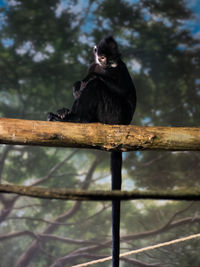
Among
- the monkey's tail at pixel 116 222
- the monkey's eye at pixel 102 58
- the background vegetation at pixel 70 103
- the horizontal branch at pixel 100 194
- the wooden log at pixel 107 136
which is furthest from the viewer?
the background vegetation at pixel 70 103

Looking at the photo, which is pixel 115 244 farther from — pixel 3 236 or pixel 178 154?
pixel 3 236

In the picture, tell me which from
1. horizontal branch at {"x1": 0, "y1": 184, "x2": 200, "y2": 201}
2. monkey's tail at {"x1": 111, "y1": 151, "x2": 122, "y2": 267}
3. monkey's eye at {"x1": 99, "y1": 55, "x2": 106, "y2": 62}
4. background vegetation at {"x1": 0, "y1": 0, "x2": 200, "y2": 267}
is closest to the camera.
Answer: horizontal branch at {"x1": 0, "y1": 184, "x2": 200, "y2": 201}

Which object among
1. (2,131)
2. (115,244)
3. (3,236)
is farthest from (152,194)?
(3,236)

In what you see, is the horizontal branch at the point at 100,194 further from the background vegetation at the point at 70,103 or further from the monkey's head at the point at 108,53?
the background vegetation at the point at 70,103

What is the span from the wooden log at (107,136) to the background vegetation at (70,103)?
393 cm

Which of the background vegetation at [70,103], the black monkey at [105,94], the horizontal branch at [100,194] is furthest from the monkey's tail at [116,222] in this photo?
the background vegetation at [70,103]

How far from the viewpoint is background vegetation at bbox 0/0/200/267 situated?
16.3 feet

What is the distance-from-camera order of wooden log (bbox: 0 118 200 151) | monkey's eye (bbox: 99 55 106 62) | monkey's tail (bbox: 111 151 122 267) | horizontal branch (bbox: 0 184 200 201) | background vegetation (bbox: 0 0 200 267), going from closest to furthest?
1. horizontal branch (bbox: 0 184 200 201)
2. wooden log (bbox: 0 118 200 151)
3. monkey's tail (bbox: 111 151 122 267)
4. monkey's eye (bbox: 99 55 106 62)
5. background vegetation (bbox: 0 0 200 267)

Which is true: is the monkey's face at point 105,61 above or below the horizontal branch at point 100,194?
above

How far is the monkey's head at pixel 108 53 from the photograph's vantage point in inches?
81.8

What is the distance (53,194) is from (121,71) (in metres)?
1.66

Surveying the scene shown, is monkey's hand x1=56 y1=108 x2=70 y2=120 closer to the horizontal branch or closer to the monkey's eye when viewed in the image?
the monkey's eye

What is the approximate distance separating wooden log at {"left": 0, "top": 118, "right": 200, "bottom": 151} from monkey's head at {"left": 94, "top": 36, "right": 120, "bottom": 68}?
784 millimetres

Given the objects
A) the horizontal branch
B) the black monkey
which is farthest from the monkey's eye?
the horizontal branch
